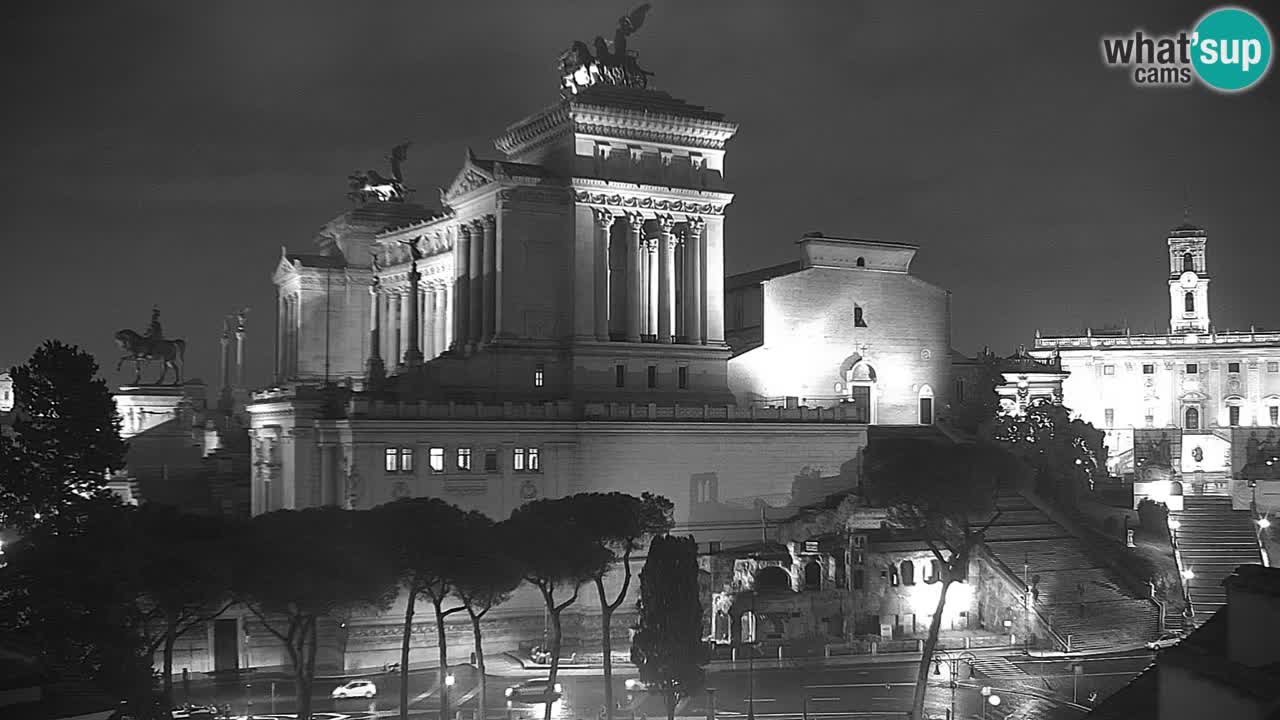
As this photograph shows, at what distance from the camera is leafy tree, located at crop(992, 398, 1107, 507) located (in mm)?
87562

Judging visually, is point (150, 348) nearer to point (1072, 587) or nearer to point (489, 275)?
point (489, 275)

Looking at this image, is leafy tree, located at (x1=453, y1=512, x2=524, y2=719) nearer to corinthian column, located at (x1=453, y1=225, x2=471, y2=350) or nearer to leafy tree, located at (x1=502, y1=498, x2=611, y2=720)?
leafy tree, located at (x1=502, y1=498, x2=611, y2=720)

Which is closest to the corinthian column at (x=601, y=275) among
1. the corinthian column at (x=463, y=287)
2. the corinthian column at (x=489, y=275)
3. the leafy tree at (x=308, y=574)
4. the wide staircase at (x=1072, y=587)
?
the corinthian column at (x=489, y=275)

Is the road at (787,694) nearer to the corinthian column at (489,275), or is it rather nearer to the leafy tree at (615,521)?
the leafy tree at (615,521)

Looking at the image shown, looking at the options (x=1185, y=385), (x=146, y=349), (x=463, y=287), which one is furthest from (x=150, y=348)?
(x=1185, y=385)

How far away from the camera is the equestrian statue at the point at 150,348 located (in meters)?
101

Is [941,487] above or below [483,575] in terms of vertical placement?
above

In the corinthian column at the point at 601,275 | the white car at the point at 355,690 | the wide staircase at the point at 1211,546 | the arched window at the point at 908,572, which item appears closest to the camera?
the white car at the point at 355,690

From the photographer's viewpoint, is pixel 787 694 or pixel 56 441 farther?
pixel 56 441

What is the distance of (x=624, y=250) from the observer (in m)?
88.6

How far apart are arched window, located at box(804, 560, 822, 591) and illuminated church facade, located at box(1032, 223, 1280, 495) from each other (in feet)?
268

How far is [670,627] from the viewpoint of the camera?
54.2 m

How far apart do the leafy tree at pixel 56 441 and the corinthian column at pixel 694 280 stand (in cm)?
3619

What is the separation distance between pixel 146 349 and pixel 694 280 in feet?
141
